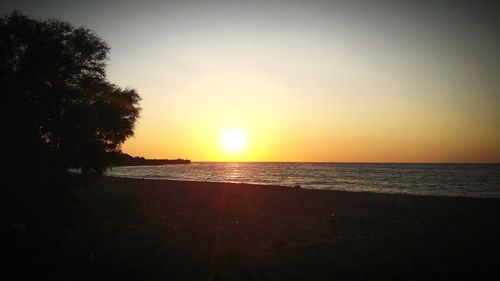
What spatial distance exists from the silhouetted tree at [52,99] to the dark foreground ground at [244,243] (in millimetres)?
2733

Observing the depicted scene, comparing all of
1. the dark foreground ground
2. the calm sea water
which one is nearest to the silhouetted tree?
the dark foreground ground

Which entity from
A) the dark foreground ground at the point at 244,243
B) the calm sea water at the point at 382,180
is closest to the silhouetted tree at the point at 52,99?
the dark foreground ground at the point at 244,243

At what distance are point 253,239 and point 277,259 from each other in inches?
106

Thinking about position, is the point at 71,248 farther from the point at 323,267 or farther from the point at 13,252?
the point at 323,267

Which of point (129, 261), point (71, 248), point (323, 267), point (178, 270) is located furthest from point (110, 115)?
point (323, 267)

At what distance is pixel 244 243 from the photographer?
12.3 metres

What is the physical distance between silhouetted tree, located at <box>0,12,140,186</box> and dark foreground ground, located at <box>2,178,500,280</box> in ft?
8.97

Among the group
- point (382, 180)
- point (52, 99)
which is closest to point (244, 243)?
point (52, 99)

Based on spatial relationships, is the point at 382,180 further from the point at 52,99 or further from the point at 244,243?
the point at 52,99

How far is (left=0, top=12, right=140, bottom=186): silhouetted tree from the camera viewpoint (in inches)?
648

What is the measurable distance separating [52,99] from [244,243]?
1381 centimetres

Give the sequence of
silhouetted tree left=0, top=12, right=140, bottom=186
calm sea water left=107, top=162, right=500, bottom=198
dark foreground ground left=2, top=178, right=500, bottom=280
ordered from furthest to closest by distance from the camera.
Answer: calm sea water left=107, top=162, right=500, bottom=198 < silhouetted tree left=0, top=12, right=140, bottom=186 < dark foreground ground left=2, top=178, right=500, bottom=280

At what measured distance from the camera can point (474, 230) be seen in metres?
14.8

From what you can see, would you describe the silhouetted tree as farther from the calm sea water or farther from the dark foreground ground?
the calm sea water
